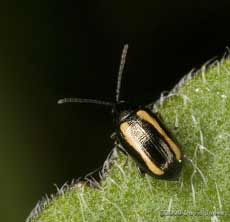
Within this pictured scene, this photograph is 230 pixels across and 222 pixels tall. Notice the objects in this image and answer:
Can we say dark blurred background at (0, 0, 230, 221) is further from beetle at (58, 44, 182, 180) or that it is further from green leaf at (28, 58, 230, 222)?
green leaf at (28, 58, 230, 222)

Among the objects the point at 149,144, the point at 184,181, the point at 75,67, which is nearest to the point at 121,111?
the point at 149,144

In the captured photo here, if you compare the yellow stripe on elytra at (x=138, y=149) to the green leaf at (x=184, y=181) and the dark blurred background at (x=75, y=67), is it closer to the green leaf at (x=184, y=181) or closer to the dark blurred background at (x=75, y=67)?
the green leaf at (x=184, y=181)

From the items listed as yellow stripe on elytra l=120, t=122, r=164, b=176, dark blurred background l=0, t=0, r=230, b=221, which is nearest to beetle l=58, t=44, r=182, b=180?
yellow stripe on elytra l=120, t=122, r=164, b=176

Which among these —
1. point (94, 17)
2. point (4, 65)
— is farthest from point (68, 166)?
point (94, 17)

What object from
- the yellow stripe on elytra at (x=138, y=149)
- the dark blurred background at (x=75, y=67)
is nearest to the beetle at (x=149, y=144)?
the yellow stripe on elytra at (x=138, y=149)

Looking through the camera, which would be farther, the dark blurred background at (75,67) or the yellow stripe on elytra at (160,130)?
the dark blurred background at (75,67)

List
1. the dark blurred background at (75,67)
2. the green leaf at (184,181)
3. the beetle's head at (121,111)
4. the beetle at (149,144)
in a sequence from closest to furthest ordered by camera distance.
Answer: the green leaf at (184,181) → the beetle at (149,144) → the beetle's head at (121,111) → the dark blurred background at (75,67)

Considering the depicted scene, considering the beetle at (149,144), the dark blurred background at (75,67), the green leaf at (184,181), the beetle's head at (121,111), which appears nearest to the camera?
the green leaf at (184,181)
